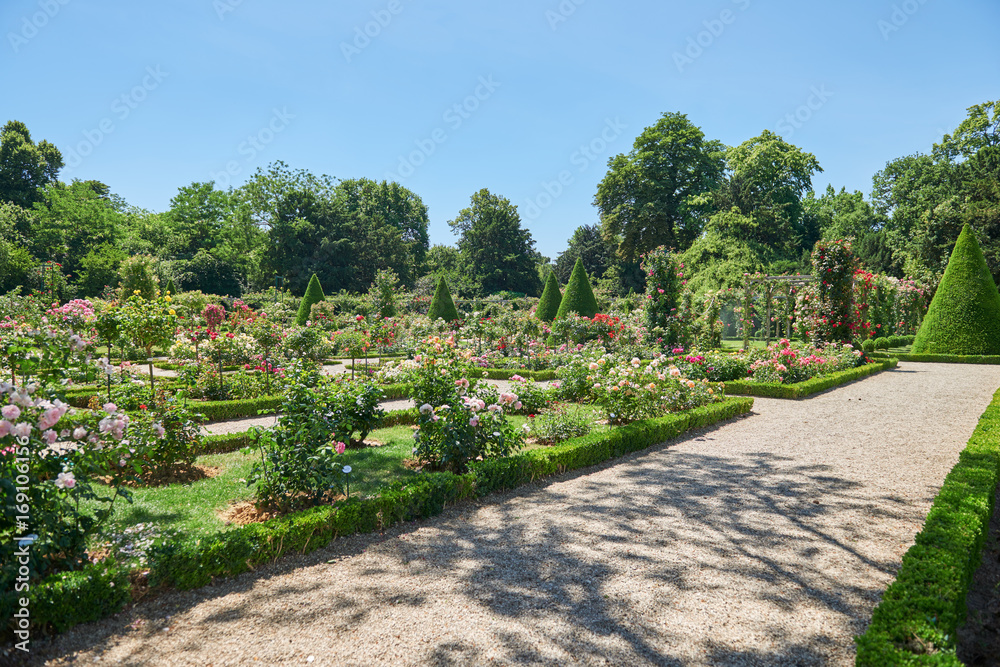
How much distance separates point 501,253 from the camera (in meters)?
47.1

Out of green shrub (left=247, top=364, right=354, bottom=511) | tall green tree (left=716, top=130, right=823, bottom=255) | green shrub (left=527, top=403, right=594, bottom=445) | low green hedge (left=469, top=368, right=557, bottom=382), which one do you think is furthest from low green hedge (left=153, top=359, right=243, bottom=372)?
tall green tree (left=716, top=130, right=823, bottom=255)

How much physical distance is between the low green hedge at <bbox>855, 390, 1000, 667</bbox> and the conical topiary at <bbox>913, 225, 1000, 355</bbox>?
57.2ft

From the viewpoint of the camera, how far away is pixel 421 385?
19.3 ft

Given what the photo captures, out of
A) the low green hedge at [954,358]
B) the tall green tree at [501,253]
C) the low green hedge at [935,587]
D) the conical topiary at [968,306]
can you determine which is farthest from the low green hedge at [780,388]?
the tall green tree at [501,253]

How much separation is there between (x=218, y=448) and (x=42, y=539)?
3556mm

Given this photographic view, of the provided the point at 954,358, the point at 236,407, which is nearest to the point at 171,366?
the point at 236,407

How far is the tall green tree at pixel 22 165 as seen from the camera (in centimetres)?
3909

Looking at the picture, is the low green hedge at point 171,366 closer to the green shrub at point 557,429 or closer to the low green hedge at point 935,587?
the green shrub at point 557,429

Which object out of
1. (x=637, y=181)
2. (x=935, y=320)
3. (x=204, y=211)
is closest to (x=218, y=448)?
(x=935, y=320)

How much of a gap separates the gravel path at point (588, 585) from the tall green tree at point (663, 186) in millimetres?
31559

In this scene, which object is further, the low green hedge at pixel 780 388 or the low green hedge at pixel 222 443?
the low green hedge at pixel 780 388

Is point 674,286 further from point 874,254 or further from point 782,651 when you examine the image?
point 874,254

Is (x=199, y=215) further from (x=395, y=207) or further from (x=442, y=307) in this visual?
(x=442, y=307)

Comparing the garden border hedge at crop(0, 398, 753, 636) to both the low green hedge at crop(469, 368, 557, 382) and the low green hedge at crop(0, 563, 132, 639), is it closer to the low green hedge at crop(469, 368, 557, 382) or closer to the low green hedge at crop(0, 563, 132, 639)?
the low green hedge at crop(0, 563, 132, 639)
